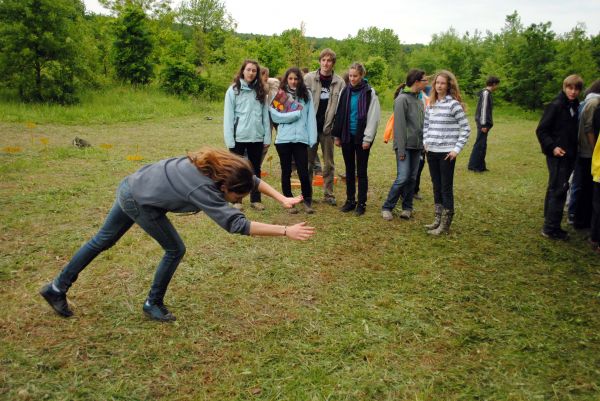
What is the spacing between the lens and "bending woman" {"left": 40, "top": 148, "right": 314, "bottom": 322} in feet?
8.63

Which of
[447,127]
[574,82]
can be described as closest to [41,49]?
[447,127]

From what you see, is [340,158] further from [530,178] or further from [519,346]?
[519,346]

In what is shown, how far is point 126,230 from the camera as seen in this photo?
3291mm

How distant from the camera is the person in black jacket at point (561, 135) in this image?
17.0 ft

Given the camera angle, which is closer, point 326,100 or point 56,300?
point 56,300

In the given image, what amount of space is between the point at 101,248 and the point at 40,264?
1.58 meters

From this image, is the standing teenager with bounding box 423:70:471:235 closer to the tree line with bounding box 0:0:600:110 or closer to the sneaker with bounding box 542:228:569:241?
the sneaker with bounding box 542:228:569:241

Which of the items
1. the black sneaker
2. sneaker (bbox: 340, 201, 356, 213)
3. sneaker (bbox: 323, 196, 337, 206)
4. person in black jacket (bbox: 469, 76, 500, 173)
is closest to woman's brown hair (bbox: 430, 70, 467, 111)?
sneaker (bbox: 340, 201, 356, 213)

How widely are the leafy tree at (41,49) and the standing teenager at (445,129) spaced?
15.0m

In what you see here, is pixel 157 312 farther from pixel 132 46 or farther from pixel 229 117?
pixel 132 46

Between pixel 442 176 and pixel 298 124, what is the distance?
202 cm

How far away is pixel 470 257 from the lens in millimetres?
4926

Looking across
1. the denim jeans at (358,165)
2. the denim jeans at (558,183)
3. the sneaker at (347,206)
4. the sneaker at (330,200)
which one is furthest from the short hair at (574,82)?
the sneaker at (330,200)

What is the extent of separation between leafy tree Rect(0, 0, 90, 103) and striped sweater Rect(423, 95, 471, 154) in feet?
49.4
